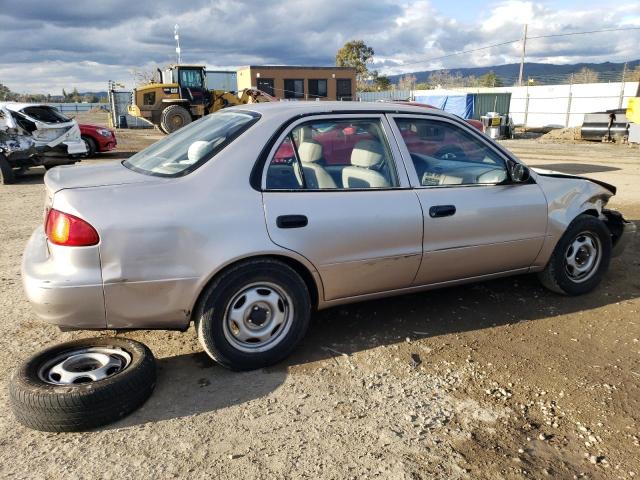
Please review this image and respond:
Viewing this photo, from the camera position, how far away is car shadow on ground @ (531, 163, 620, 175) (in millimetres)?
14095

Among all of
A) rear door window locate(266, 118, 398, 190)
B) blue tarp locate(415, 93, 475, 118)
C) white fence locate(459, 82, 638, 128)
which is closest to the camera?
rear door window locate(266, 118, 398, 190)

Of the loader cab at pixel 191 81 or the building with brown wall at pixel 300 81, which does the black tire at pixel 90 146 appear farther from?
the building with brown wall at pixel 300 81

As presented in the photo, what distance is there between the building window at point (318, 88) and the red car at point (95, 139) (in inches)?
A: 1374

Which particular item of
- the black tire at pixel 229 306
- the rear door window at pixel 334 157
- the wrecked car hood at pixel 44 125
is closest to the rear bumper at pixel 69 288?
the black tire at pixel 229 306

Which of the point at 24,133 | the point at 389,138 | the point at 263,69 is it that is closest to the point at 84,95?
the point at 263,69

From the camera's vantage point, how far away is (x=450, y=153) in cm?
427

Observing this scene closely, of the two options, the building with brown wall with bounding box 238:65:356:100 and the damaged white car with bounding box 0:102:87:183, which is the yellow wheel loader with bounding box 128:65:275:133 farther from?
the building with brown wall with bounding box 238:65:356:100

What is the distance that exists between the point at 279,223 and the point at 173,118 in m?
22.6

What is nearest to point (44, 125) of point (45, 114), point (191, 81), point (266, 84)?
point (45, 114)

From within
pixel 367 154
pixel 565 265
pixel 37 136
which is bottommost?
pixel 565 265

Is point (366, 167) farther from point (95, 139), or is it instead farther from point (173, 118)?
point (173, 118)

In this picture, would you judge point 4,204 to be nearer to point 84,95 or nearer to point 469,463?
point 469,463

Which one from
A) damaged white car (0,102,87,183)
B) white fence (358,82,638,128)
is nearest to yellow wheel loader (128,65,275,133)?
damaged white car (0,102,87,183)

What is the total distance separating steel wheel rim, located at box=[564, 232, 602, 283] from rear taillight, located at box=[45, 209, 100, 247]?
3792 mm
